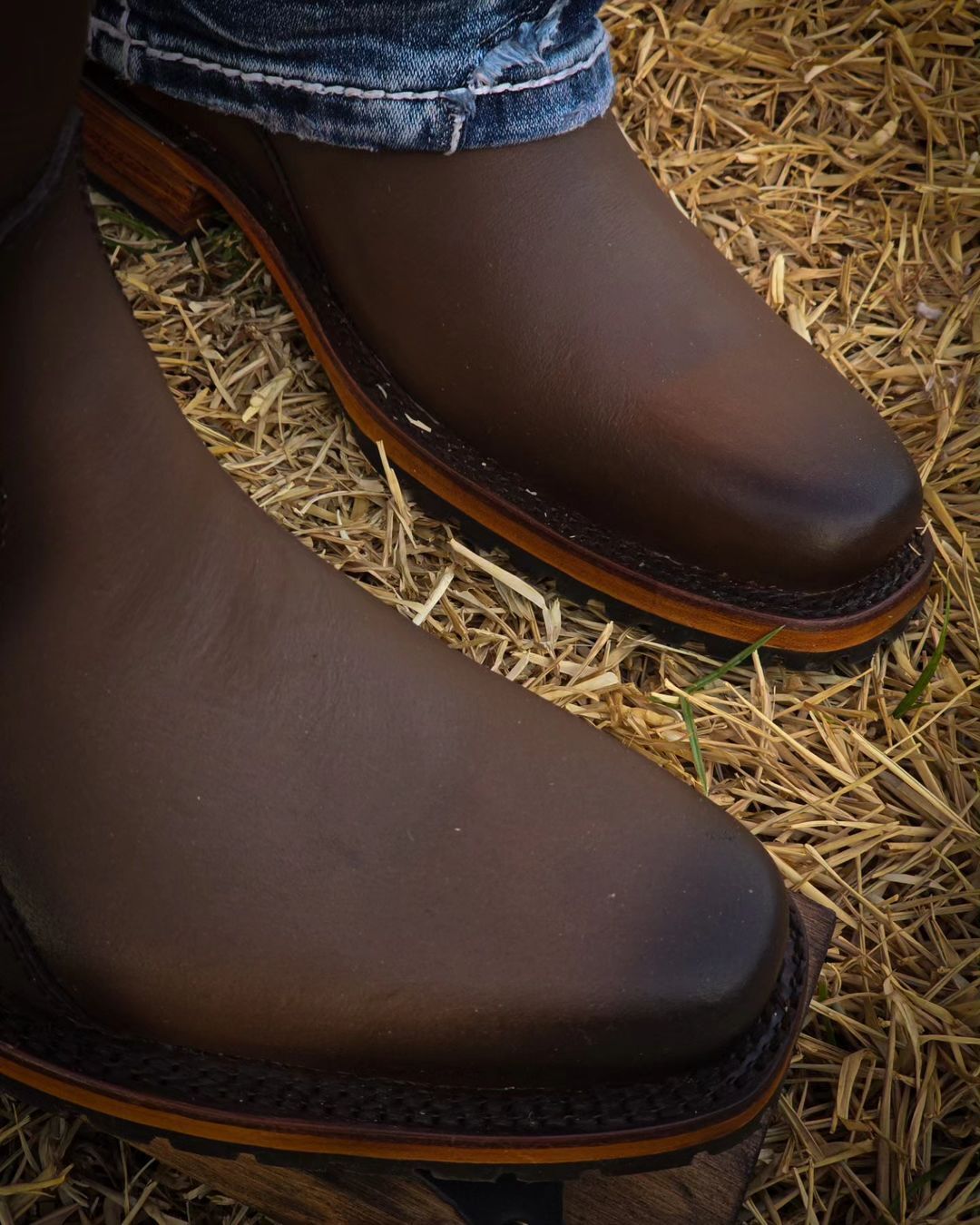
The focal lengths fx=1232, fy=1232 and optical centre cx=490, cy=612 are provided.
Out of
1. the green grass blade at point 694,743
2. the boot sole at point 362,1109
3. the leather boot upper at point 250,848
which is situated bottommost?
the green grass blade at point 694,743

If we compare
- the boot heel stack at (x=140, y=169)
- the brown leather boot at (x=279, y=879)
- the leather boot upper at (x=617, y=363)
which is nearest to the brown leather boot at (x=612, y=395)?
the leather boot upper at (x=617, y=363)

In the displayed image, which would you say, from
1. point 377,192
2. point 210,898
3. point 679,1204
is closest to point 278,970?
point 210,898

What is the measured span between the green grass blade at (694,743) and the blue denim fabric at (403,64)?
1.61 feet

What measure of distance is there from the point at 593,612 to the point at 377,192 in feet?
1.34

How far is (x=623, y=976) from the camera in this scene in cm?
69

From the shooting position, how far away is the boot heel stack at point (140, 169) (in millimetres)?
1214

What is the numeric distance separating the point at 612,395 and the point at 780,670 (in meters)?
0.29

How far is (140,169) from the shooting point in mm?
1242

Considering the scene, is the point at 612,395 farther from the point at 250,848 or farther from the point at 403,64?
the point at 250,848

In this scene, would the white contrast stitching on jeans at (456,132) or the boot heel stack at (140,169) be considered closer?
the white contrast stitching on jeans at (456,132)

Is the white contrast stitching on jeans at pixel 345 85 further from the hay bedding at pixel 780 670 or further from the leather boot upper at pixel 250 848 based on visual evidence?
the leather boot upper at pixel 250 848

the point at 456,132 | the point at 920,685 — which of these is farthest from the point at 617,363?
the point at 920,685

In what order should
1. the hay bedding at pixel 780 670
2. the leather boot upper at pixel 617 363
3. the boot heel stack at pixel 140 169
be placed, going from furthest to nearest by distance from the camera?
Result: the boot heel stack at pixel 140 169, the leather boot upper at pixel 617 363, the hay bedding at pixel 780 670

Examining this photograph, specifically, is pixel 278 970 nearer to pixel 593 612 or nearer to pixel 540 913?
pixel 540 913
